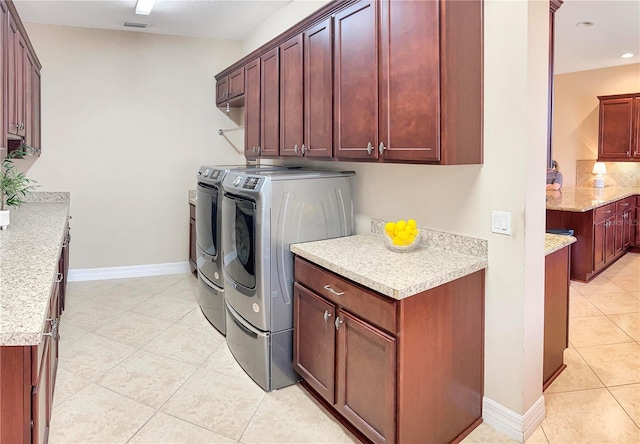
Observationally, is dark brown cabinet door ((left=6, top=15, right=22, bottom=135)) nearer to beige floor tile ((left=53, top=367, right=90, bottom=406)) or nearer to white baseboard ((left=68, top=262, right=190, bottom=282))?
beige floor tile ((left=53, top=367, right=90, bottom=406))

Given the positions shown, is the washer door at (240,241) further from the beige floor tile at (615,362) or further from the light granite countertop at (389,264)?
the beige floor tile at (615,362)

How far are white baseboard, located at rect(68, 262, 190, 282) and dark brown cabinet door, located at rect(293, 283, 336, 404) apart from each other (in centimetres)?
304

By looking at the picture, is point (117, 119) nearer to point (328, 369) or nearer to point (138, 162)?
point (138, 162)

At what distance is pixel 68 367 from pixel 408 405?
2250 mm

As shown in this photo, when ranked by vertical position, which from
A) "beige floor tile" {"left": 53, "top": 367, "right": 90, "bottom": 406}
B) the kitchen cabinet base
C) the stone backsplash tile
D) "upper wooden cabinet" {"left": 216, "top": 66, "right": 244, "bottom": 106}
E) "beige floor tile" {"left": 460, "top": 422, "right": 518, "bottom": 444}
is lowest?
"beige floor tile" {"left": 460, "top": 422, "right": 518, "bottom": 444}

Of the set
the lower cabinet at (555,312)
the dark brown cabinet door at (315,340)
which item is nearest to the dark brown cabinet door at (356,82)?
the dark brown cabinet door at (315,340)

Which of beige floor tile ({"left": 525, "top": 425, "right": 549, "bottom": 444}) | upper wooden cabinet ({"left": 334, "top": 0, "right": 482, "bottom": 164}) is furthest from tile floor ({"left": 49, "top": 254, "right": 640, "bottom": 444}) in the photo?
upper wooden cabinet ({"left": 334, "top": 0, "right": 482, "bottom": 164})

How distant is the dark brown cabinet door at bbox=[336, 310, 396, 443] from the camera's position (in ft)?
6.27

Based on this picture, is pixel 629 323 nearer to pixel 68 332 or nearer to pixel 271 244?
pixel 271 244

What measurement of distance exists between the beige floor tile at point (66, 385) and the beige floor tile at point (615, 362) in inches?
124

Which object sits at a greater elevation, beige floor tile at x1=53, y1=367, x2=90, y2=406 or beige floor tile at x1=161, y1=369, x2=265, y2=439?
beige floor tile at x1=53, y1=367, x2=90, y2=406

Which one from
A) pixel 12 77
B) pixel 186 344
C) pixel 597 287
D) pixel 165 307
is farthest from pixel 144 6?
pixel 597 287

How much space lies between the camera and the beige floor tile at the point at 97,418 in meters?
2.20

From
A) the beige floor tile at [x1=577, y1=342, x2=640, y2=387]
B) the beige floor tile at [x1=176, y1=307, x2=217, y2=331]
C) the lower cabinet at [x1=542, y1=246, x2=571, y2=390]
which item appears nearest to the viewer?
the lower cabinet at [x1=542, y1=246, x2=571, y2=390]
